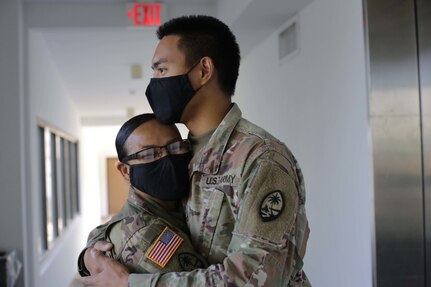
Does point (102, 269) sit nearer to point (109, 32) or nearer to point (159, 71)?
point (159, 71)

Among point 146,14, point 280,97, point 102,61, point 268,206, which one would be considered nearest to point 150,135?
point 268,206

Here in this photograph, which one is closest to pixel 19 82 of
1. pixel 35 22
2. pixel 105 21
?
pixel 35 22

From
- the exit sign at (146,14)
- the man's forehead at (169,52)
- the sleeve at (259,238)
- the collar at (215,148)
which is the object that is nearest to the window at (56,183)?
the exit sign at (146,14)

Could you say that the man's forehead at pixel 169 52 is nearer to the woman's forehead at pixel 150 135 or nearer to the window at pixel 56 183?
the woman's forehead at pixel 150 135

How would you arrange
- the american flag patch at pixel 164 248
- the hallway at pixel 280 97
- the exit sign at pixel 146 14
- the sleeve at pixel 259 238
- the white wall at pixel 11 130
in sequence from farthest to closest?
the exit sign at pixel 146 14 < the white wall at pixel 11 130 < the hallway at pixel 280 97 < the american flag patch at pixel 164 248 < the sleeve at pixel 259 238

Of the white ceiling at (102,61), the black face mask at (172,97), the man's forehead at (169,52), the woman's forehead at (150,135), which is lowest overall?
the woman's forehead at (150,135)

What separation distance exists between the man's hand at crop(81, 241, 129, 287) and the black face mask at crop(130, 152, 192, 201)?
0.60ft

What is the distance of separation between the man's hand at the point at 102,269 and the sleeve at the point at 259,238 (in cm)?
4

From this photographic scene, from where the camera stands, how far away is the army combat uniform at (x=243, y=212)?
100cm

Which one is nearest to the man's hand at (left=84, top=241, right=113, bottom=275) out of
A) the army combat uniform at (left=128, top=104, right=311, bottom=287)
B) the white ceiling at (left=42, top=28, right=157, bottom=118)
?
the army combat uniform at (left=128, top=104, right=311, bottom=287)

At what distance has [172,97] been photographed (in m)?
1.27

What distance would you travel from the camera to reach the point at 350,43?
2.45 m

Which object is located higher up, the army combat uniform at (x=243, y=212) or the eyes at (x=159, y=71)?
the eyes at (x=159, y=71)

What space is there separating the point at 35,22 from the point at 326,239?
9.98ft
